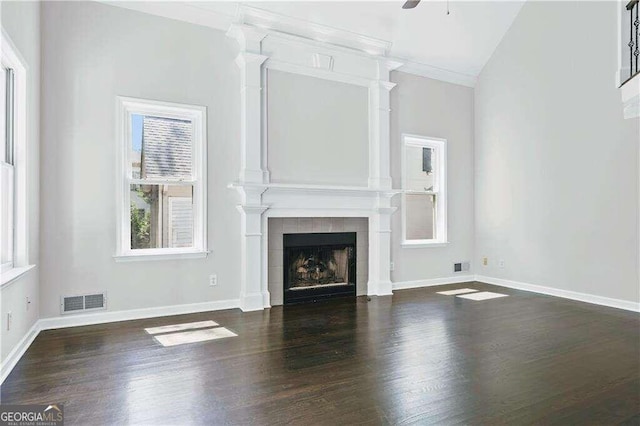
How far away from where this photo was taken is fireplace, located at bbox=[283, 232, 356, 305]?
4.97m

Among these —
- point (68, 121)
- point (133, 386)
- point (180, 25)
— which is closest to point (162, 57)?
point (180, 25)

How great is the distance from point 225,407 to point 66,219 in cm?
276

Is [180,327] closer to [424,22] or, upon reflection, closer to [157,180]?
[157,180]

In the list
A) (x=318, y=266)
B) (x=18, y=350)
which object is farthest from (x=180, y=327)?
(x=318, y=266)

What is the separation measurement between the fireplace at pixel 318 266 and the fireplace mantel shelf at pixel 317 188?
59cm

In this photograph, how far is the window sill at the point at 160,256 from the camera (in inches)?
160

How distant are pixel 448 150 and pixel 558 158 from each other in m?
1.55

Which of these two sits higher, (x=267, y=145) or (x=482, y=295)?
(x=267, y=145)

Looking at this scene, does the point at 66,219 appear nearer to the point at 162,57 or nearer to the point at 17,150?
the point at 17,150

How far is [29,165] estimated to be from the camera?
336cm

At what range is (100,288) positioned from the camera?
13.1 ft
